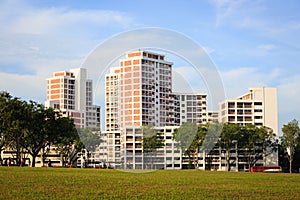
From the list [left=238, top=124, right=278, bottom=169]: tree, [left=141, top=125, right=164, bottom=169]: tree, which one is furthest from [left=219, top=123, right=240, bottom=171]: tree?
[left=141, top=125, right=164, bottom=169]: tree

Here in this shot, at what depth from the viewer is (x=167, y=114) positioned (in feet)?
112

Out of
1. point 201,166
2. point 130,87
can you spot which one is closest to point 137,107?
point 130,87

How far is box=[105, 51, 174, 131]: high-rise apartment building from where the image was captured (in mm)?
28172

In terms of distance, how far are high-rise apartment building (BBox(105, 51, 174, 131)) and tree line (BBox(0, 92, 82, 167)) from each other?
115ft

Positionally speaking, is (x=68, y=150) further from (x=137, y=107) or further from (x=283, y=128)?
(x=137, y=107)

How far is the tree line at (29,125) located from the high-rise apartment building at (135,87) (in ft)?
115

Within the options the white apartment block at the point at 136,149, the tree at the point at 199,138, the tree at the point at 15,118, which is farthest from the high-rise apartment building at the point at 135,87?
the tree at the point at 15,118

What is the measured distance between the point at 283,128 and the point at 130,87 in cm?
7933

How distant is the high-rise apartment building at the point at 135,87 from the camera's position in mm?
28172

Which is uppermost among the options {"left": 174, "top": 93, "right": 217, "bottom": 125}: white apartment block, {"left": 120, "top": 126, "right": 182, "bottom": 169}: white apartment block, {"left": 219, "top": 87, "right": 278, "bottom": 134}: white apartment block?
{"left": 219, "top": 87, "right": 278, "bottom": 134}: white apartment block

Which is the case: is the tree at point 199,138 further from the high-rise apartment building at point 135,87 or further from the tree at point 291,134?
the tree at point 291,134

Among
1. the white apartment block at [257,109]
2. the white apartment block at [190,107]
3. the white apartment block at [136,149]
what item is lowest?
the white apartment block at [136,149]

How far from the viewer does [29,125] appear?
6669 cm

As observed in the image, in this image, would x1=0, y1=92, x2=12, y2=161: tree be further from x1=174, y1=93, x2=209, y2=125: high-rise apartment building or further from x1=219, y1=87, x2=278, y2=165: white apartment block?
x1=219, y1=87, x2=278, y2=165: white apartment block
